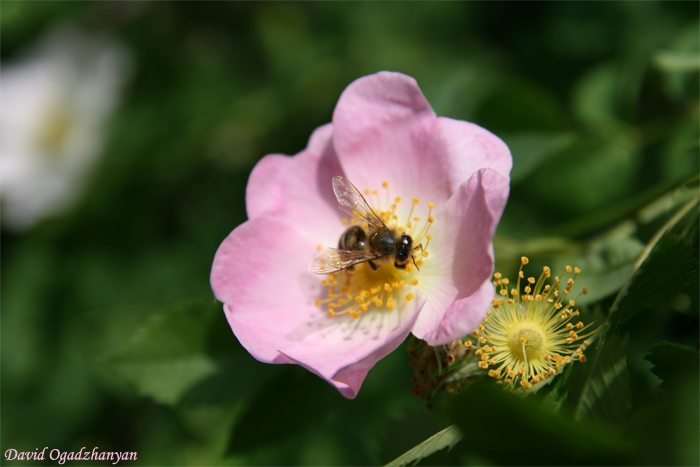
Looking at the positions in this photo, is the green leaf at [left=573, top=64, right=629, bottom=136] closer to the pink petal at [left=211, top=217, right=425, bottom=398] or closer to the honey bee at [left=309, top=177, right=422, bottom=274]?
the honey bee at [left=309, top=177, right=422, bottom=274]

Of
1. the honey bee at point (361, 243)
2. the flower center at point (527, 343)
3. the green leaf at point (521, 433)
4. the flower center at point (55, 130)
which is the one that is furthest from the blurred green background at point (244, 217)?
the flower center at point (55, 130)

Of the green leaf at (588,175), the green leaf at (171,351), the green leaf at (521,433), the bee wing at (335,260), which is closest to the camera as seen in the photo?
the green leaf at (521,433)

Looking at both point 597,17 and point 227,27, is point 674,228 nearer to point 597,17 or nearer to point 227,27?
point 597,17

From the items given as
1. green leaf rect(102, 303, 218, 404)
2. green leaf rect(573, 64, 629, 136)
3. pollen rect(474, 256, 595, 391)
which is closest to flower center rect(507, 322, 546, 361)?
pollen rect(474, 256, 595, 391)

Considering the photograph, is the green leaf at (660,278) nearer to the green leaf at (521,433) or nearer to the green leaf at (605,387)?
the green leaf at (605,387)

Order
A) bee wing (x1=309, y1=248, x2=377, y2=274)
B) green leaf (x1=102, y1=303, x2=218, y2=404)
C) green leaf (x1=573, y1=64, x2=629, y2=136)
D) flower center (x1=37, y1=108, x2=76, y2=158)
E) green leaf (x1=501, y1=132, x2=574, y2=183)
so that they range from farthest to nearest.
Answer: flower center (x1=37, y1=108, x2=76, y2=158) < green leaf (x1=573, y1=64, x2=629, y2=136) < green leaf (x1=501, y1=132, x2=574, y2=183) < green leaf (x1=102, y1=303, x2=218, y2=404) < bee wing (x1=309, y1=248, x2=377, y2=274)
